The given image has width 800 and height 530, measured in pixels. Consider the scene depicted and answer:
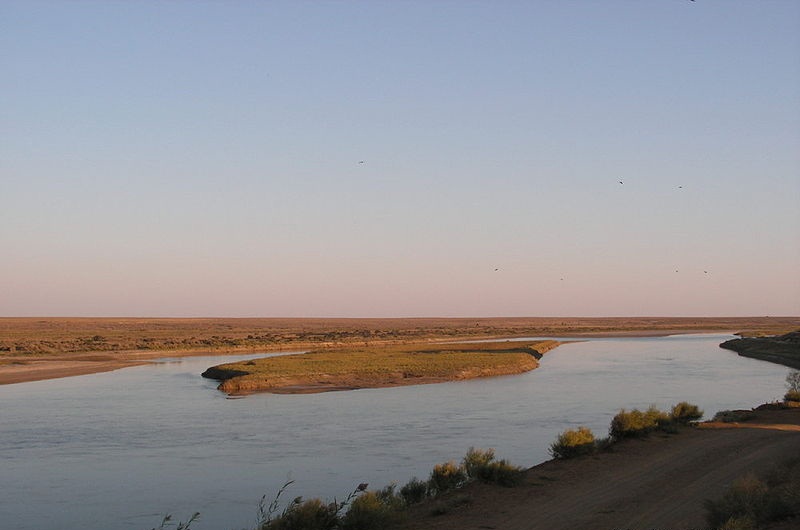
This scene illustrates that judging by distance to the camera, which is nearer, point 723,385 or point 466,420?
point 466,420

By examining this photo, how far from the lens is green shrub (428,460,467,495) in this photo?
18.0 m

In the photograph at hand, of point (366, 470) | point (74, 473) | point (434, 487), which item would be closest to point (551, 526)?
point (434, 487)

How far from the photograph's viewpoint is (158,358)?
245 feet

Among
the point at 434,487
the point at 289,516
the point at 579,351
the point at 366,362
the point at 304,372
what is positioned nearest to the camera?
the point at 289,516

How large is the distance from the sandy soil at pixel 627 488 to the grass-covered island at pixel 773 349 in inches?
1823

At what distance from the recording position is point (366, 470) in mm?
22422

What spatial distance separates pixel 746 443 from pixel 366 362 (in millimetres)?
38268

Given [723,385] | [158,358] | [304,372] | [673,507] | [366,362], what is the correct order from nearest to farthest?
1. [673,507]
2. [723,385]
3. [304,372]
4. [366,362]
5. [158,358]

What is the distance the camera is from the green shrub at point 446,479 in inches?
707

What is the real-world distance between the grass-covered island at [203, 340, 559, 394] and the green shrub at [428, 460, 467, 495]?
87.9 feet

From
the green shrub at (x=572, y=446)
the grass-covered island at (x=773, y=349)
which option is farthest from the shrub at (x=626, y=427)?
the grass-covered island at (x=773, y=349)

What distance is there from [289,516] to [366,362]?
44684 mm

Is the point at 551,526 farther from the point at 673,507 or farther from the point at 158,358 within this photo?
the point at 158,358

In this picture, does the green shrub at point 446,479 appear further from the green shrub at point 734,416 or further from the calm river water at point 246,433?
the green shrub at point 734,416
